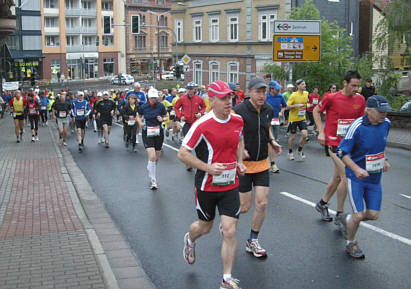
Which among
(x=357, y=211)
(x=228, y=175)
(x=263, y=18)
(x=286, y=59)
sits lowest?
(x=357, y=211)

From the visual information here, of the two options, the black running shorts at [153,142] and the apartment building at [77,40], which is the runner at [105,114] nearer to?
the black running shorts at [153,142]

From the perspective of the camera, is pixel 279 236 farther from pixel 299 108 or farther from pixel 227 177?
pixel 299 108

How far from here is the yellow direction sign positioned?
22844 mm

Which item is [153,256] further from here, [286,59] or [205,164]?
[286,59]

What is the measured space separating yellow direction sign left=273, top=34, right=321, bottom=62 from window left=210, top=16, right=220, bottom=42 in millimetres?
17329

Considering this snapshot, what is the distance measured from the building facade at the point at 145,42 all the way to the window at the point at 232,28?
48766 mm

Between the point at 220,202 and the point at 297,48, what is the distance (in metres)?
18.4

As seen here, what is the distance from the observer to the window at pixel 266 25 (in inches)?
1367

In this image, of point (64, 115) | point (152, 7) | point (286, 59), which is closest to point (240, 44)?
point (286, 59)

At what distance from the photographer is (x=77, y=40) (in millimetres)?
80938

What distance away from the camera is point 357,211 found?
20.0 feet

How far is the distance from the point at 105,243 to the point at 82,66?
250 feet

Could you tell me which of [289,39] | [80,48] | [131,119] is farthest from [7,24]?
[80,48]

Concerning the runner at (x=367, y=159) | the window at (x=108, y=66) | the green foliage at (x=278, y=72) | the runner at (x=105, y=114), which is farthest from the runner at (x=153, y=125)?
the window at (x=108, y=66)
